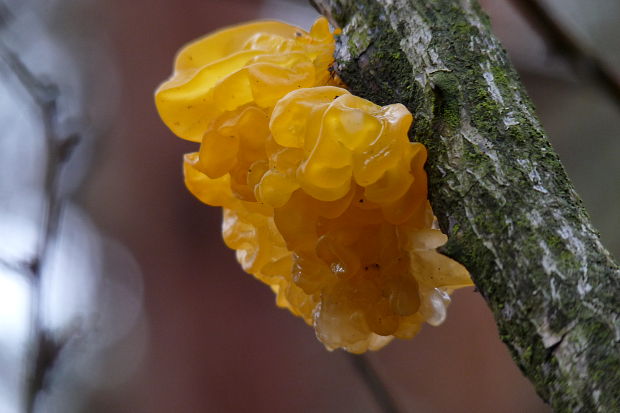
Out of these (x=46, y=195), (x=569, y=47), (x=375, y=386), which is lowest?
(x=375, y=386)

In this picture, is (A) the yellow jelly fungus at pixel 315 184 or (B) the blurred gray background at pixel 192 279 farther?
(B) the blurred gray background at pixel 192 279

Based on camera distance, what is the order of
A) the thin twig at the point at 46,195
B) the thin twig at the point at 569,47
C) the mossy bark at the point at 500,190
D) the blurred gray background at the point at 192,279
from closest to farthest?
the mossy bark at the point at 500,190 < the thin twig at the point at 46,195 < the thin twig at the point at 569,47 < the blurred gray background at the point at 192,279

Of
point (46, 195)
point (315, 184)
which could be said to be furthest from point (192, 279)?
point (315, 184)

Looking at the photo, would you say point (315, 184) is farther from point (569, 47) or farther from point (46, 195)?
point (569, 47)

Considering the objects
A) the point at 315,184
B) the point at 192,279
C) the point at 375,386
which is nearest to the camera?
the point at 315,184

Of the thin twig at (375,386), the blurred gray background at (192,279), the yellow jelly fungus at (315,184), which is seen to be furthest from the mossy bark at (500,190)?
the blurred gray background at (192,279)

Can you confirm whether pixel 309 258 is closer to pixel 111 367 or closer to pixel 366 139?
pixel 366 139

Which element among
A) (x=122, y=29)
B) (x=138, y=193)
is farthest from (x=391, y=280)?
(x=122, y=29)

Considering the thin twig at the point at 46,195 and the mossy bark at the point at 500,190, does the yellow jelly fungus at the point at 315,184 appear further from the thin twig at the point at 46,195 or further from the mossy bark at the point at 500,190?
the thin twig at the point at 46,195
